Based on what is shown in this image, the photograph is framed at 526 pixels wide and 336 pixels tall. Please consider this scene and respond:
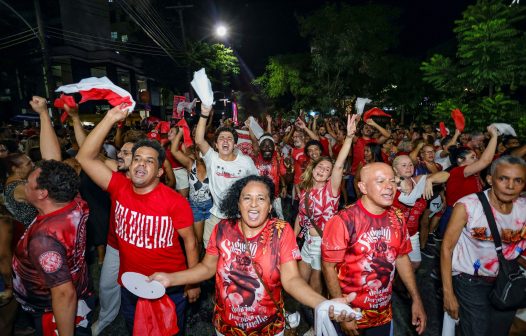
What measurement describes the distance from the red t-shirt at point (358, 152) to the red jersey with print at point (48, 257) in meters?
6.30

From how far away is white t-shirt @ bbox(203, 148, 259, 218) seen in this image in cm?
457

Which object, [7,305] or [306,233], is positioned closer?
[7,305]

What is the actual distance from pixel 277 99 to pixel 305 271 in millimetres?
36923

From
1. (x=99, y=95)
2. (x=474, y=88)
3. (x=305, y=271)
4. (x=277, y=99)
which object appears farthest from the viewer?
(x=277, y=99)

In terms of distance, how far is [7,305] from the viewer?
8.98 ft

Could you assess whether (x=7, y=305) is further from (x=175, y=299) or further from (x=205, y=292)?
(x=205, y=292)

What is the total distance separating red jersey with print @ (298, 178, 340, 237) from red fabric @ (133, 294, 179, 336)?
76.5 inches

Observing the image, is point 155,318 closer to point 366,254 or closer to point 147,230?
point 147,230

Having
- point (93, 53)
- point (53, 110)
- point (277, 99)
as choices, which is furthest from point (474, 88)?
point (93, 53)

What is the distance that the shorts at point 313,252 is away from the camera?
3891mm

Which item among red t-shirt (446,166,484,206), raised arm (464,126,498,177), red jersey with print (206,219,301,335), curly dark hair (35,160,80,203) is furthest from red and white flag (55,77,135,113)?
red t-shirt (446,166,484,206)

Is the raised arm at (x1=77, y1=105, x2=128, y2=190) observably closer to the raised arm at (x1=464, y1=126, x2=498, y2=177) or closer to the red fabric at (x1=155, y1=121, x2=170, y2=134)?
the raised arm at (x1=464, y1=126, x2=498, y2=177)

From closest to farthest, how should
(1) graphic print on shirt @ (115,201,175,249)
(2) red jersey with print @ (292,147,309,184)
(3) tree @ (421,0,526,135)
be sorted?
(1) graphic print on shirt @ (115,201,175,249)
(2) red jersey with print @ (292,147,309,184)
(3) tree @ (421,0,526,135)

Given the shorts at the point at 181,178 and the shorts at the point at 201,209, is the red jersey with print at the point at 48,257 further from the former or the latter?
the shorts at the point at 181,178
